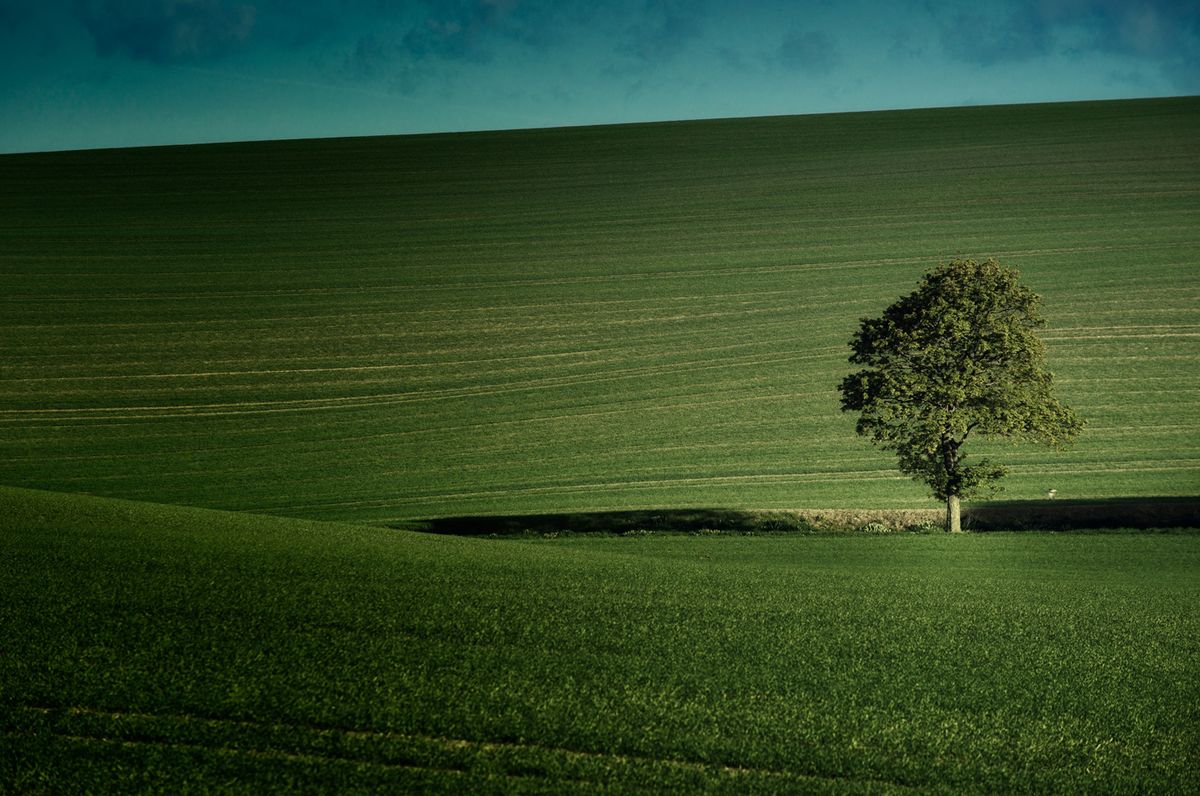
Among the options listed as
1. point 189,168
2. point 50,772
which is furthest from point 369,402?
point 189,168

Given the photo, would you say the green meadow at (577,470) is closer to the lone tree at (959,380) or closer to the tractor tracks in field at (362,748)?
the tractor tracks in field at (362,748)

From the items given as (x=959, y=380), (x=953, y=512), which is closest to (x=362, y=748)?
(x=959, y=380)

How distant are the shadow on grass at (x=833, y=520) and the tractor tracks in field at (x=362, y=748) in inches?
807

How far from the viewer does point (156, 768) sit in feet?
24.5

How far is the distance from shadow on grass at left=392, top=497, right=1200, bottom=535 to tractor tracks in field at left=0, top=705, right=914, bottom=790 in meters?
20.5

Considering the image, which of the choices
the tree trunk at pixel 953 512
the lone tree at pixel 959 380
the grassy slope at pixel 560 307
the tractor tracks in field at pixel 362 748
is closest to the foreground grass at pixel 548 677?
the tractor tracks in field at pixel 362 748

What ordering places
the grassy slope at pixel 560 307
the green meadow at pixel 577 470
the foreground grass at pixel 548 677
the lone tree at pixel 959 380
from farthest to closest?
the grassy slope at pixel 560 307 < the lone tree at pixel 959 380 < the green meadow at pixel 577 470 < the foreground grass at pixel 548 677

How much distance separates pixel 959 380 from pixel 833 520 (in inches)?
228

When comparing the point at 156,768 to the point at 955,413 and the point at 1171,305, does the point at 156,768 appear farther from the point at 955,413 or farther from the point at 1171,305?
the point at 1171,305

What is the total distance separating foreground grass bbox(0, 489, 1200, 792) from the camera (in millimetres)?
7840

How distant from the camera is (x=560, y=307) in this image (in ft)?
164

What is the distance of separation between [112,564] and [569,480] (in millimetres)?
21679

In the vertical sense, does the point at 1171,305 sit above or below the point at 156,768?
above

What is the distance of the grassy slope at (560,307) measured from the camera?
35562 millimetres
